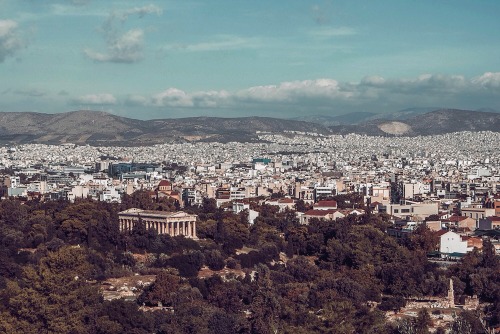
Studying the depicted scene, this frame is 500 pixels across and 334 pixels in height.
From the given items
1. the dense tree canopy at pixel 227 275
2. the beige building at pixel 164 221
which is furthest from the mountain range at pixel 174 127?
the dense tree canopy at pixel 227 275

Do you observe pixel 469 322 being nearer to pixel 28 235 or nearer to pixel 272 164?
pixel 28 235

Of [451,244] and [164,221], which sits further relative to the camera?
[164,221]

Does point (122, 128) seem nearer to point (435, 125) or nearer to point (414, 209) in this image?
point (435, 125)

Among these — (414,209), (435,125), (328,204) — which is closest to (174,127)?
(435,125)

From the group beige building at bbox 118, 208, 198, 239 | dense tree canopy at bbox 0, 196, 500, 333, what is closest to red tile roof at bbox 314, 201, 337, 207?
dense tree canopy at bbox 0, 196, 500, 333

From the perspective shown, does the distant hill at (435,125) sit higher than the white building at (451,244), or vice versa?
the distant hill at (435,125)

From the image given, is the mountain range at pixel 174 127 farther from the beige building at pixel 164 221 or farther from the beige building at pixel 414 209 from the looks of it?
the beige building at pixel 164 221
